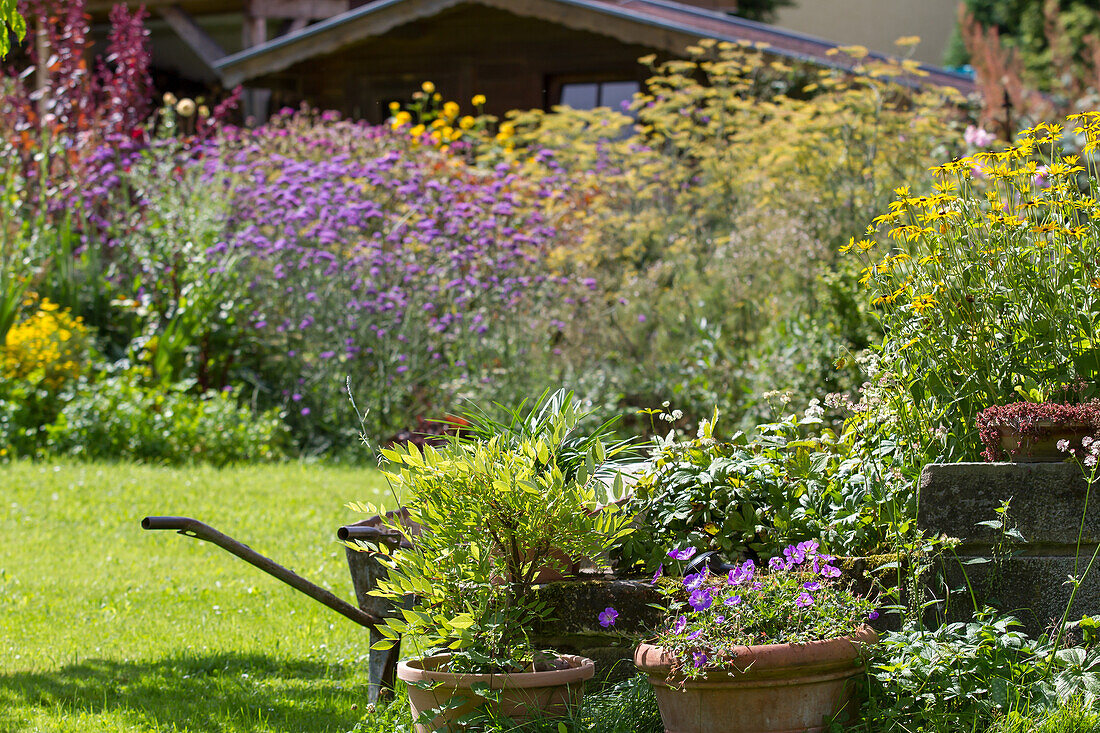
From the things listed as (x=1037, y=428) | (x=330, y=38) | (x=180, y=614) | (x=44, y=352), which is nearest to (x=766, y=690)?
(x=1037, y=428)

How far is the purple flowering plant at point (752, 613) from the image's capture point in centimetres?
249

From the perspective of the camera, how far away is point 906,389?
3109 mm

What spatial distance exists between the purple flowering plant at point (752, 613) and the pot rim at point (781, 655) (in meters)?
0.02

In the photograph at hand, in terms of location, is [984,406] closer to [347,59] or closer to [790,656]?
[790,656]

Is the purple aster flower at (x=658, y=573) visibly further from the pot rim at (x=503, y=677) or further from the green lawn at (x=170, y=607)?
the green lawn at (x=170, y=607)

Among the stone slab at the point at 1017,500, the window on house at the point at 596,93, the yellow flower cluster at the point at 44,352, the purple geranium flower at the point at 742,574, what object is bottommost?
the yellow flower cluster at the point at 44,352

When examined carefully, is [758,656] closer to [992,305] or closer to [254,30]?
[992,305]

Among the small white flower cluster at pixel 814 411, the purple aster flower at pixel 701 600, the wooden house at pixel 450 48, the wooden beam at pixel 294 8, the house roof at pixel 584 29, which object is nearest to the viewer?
the purple aster flower at pixel 701 600

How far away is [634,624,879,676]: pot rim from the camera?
2.45 metres

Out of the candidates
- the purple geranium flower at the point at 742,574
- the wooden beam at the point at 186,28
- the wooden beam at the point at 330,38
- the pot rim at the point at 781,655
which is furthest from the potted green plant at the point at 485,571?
the wooden beam at the point at 186,28

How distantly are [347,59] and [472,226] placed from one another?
27.4 feet

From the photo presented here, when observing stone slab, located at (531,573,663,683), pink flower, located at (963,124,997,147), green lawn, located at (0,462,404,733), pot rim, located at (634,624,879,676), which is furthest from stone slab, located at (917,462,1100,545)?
pink flower, located at (963,124,997,147)

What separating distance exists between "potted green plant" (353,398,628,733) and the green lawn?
0.56 metres

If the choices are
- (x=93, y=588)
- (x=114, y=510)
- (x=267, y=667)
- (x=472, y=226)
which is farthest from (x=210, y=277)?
(x=267, y=667)
